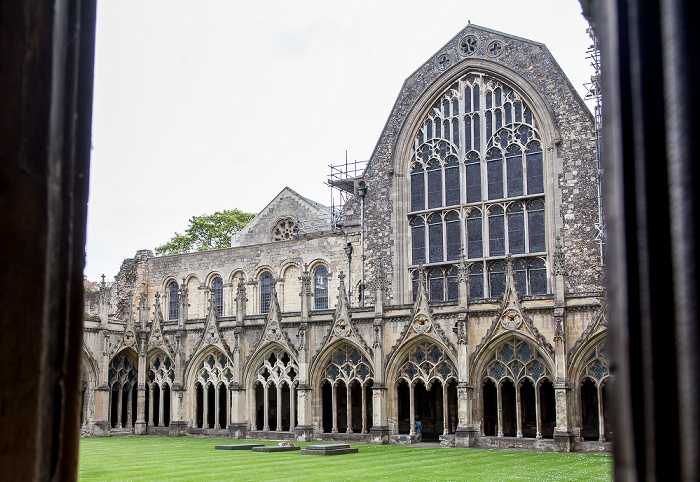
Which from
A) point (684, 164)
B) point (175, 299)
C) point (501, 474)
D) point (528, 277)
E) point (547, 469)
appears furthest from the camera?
point (175, 299)

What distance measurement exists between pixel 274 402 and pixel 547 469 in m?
18.6

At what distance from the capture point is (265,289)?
37.7m

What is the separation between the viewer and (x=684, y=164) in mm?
1184

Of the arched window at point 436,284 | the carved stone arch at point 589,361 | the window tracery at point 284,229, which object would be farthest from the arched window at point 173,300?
the carved stone arch at point 589,361

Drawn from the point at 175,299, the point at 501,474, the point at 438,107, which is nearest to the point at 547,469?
the point at 501,474

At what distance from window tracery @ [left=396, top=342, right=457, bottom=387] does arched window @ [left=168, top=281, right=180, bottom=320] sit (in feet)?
54.2

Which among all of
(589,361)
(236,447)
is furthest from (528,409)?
(236,447)

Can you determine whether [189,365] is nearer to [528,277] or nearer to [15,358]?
[528,277]

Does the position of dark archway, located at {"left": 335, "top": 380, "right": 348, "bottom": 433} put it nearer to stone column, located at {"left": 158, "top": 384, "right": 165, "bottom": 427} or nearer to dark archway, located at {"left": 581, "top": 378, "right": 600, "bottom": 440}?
stone column, located at {"left": 158, "top": 384, "right": 165, "bottom": 427}

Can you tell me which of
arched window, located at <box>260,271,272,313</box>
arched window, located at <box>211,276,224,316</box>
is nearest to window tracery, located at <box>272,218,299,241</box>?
arched window, located at <box>211,276,224,316</box>

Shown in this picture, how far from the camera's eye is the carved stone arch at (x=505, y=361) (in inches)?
958

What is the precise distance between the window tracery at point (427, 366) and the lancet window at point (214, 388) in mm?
7693

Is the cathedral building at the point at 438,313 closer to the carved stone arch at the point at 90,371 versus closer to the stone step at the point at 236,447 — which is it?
the carved stone arch at the point at 90,371

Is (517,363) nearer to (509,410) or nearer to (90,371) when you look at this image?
(509,410)
